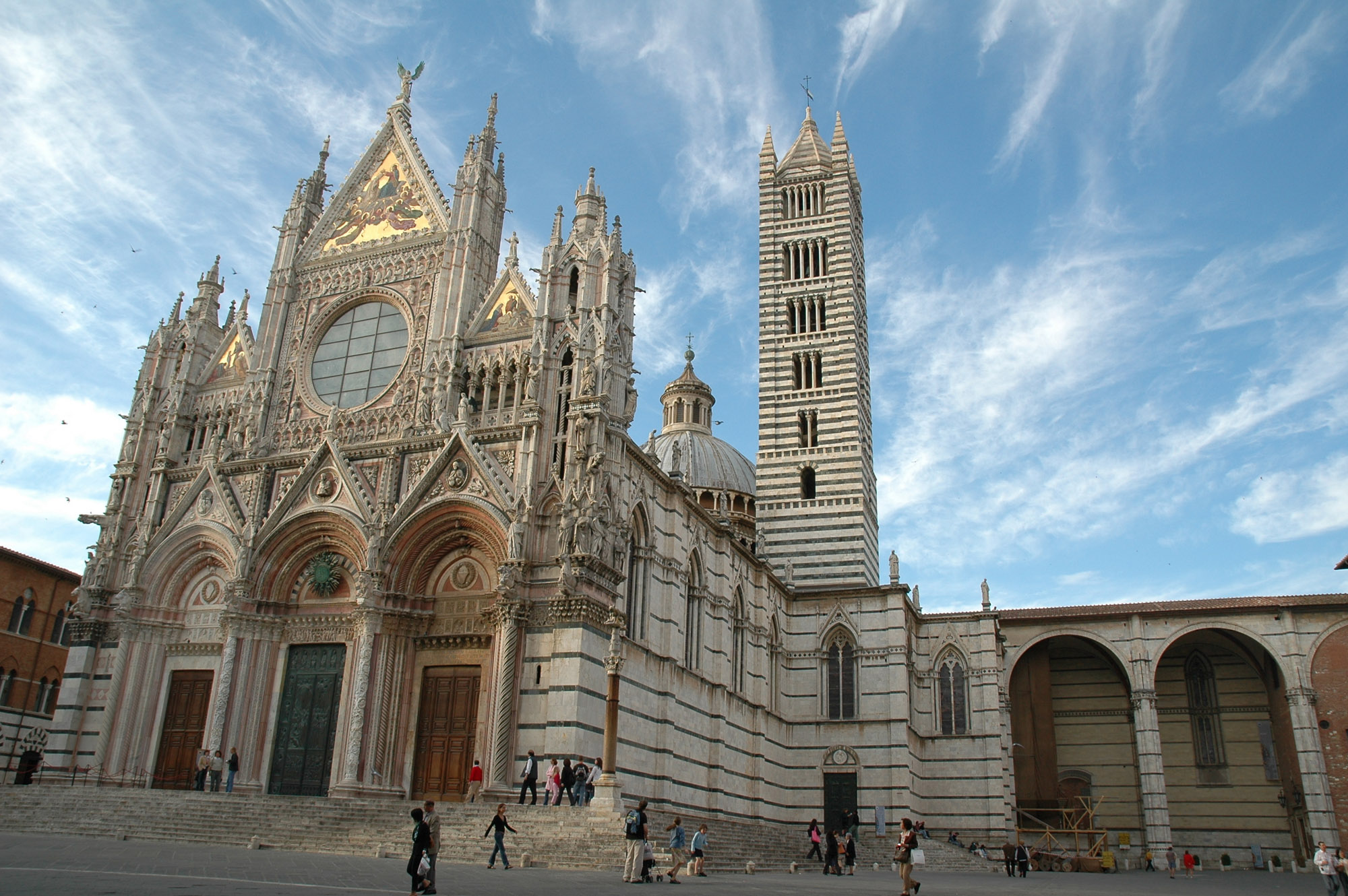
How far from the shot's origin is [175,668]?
26.1 m

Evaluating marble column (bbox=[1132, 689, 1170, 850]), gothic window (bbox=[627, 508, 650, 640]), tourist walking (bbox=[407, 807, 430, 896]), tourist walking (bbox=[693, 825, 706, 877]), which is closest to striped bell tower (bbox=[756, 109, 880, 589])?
marble column (bbox=[1132, 689, 1170, 850])

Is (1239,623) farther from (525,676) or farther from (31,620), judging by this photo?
(31,620)

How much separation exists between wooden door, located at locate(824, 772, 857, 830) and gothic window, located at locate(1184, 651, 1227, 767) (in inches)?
591

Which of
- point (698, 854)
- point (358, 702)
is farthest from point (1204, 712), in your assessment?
point (358, 702)

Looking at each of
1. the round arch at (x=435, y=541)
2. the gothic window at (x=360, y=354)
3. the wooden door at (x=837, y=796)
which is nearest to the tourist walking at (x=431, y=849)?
the round arch at (x=435, y=541)

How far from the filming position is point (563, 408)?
78.9 ft

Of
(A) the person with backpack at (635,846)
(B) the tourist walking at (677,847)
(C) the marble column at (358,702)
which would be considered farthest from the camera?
(C) the marble column at (358,702)

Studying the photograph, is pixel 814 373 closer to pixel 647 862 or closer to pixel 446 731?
pixel 446 731

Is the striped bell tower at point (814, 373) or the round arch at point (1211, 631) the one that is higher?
the striped bell tower at point (814, 373)

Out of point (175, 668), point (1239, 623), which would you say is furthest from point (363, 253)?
point (1239, 623)

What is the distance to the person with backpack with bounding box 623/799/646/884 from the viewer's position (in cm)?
1458

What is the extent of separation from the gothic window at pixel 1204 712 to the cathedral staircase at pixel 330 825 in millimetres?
23839

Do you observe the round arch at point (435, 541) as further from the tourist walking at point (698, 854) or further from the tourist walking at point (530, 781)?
the tourist walking at point (698, 854)

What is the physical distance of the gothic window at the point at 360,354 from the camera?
2739 centimetres
